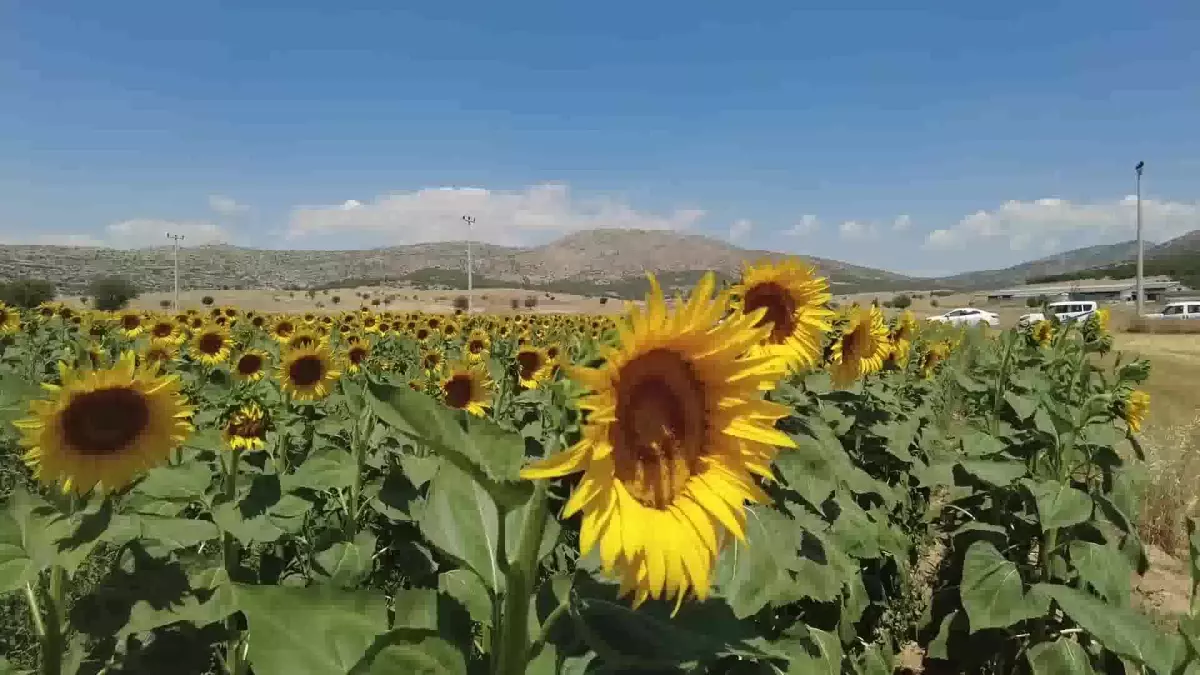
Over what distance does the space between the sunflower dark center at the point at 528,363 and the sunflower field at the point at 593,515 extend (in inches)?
1.2

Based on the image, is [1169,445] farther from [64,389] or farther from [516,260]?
[516,260]

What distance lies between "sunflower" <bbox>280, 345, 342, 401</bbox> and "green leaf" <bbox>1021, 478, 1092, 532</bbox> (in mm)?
Answer: 4200

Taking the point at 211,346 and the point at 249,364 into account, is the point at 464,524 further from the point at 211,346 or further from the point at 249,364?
the point at 211,346

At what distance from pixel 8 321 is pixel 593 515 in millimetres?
10760

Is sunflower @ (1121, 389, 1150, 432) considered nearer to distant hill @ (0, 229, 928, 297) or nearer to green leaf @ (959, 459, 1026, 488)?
green leaf @ (959, 459, 1026, 488)

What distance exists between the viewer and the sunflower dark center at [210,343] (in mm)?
7500

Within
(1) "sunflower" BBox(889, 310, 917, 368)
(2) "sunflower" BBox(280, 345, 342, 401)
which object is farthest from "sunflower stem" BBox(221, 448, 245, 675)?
(1) "sunflower" BBox(889, 310, 917, 368)

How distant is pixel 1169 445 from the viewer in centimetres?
861

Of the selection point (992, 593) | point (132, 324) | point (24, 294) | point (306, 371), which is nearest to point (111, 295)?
point (24, 294)

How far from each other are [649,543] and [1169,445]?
9781mm

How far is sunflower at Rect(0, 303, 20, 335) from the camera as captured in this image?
351 inches

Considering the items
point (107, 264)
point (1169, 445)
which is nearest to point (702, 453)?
point (1169, 445)

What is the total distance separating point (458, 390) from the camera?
5.21 meters

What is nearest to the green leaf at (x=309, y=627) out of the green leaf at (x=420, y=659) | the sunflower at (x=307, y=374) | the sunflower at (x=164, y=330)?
the green leaf at (x=420, y=659)
